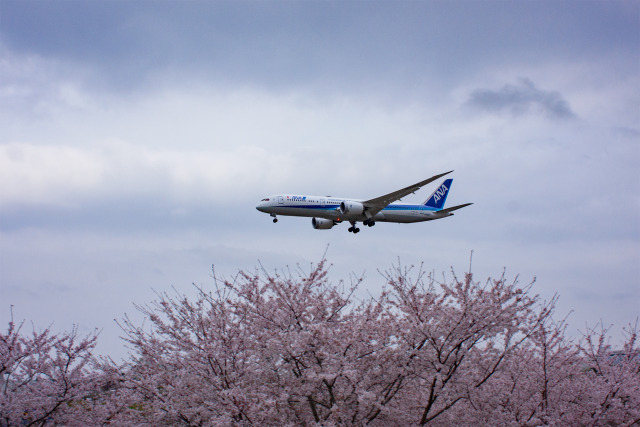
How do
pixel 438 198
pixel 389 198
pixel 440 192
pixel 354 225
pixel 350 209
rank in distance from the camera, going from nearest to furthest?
1. pixel 389 198
2. pixel 350 209
3. pixel 354 225
4. pixel 438 198
5. pixel 440 192

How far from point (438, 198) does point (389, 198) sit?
56.5 feet

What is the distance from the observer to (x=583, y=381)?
20312 mm

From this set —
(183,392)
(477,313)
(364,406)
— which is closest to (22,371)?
(183,392)

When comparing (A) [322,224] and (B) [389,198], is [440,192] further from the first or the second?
(B) [389,198]

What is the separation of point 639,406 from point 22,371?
77.6 ft

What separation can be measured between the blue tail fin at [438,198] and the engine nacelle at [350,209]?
50.5 ft

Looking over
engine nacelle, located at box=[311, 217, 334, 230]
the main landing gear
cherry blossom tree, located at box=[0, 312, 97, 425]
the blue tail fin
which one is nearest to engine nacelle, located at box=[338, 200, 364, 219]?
the main landing gear

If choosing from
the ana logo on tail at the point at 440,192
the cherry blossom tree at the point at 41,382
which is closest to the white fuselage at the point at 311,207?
the ana logo on tail at the point at 440,192

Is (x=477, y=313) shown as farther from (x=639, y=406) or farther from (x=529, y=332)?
(x=639, y=406)

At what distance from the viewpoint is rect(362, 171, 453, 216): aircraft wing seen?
1905 inches

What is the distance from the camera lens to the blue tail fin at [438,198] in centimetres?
6738

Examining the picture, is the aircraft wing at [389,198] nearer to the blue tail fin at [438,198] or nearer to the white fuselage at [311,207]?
the white fuselage at [311,207]

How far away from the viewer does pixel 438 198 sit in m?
67.8

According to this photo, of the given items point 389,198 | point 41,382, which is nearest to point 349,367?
point 41,382
